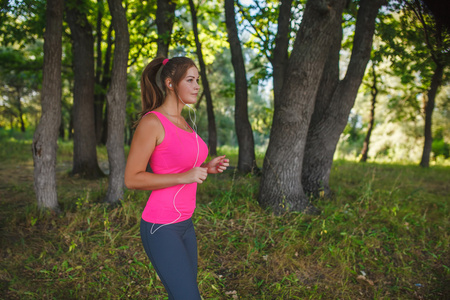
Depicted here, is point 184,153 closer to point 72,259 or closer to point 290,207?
point 72,259

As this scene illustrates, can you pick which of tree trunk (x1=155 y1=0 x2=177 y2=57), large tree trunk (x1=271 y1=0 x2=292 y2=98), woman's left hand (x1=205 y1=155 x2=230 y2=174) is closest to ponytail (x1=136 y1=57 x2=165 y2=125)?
woman's left hand (x1=205 y1=155 x2=230 y2=174)

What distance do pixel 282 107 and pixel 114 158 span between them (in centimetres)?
328

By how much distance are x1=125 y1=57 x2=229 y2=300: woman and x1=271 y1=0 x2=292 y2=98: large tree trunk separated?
597 centimetres

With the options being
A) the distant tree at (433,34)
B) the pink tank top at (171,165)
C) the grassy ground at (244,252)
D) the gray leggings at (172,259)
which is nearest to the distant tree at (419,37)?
the distant tree at (433,34)

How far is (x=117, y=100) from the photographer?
5.61 m

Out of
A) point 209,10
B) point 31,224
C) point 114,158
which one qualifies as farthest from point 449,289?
point 209,10

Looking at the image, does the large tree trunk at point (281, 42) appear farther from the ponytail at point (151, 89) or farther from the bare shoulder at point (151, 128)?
the bare shoulder at point (151, 128)

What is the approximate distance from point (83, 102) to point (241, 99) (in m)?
4.54

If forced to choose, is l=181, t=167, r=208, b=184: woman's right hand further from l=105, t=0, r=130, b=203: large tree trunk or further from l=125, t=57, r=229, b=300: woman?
l=105, t=0, r=130, b=203: large tree trunk

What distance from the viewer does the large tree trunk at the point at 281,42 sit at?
744cm

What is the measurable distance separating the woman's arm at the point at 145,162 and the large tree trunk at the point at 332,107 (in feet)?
15.9

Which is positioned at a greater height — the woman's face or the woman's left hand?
the woman's face

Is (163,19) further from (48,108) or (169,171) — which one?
(169,171)

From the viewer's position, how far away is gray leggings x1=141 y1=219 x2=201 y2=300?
1854 millimetres
